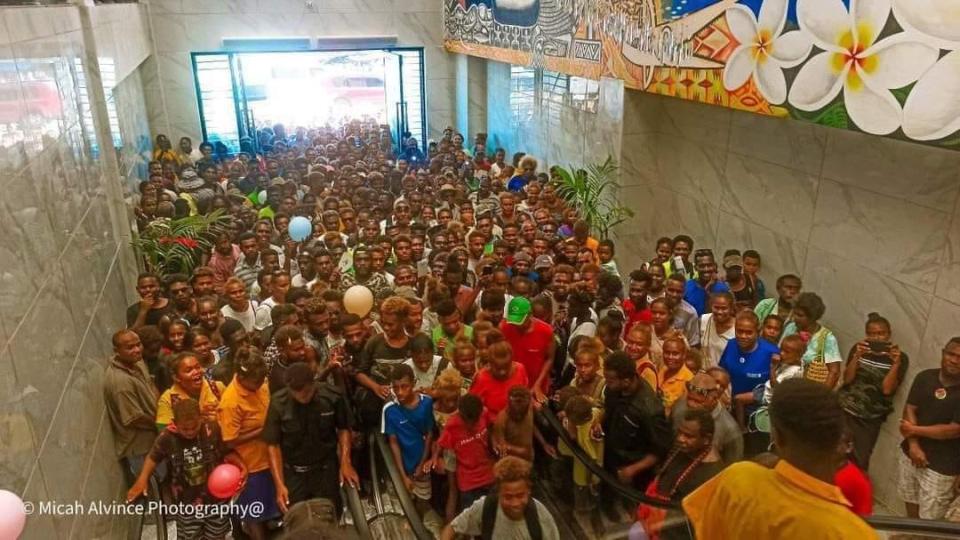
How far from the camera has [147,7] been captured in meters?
13.5

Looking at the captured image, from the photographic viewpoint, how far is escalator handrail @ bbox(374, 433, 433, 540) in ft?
12.0

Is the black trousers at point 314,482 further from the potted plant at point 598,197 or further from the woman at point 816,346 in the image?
the potted plant at point 598,197

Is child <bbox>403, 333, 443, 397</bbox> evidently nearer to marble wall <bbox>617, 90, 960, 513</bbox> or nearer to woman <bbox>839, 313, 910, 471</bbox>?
woman <bbox>839, 313, 910, 471</bbox>

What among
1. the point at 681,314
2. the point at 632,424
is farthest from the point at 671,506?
the point at 681,314

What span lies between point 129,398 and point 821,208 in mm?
6185

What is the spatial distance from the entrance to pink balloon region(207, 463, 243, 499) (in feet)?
36.9

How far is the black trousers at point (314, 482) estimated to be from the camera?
13.9 feet

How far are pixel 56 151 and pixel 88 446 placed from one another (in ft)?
6.50

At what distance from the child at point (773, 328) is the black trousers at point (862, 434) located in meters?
0.75

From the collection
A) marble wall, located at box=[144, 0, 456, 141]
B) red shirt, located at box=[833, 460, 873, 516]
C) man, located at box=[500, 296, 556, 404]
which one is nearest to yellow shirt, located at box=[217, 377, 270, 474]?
man, located at box=[500, 296, 556, 404]

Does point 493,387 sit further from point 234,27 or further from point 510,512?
point 234,27

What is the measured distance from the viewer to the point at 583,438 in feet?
14.8

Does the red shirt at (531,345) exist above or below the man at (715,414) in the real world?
below

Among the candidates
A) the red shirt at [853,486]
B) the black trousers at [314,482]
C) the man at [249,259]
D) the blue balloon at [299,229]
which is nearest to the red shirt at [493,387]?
the black trousers at [314,482]
